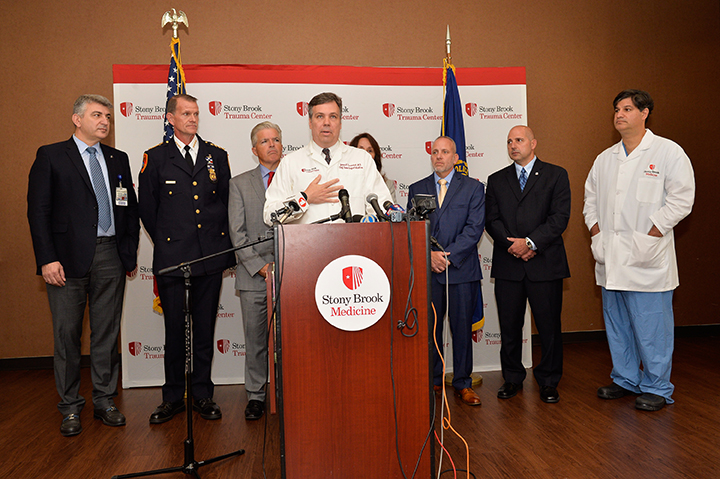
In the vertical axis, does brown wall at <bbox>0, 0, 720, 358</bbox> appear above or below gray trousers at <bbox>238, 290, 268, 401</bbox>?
above

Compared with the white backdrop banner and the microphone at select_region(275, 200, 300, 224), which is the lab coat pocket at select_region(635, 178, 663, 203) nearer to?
the white backdrop banner

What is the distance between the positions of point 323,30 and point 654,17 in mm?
3706

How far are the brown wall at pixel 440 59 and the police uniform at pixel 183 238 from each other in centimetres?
192

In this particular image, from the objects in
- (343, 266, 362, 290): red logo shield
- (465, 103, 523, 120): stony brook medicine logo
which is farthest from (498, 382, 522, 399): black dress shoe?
(465, 103, 523, 120): stony brook medicine logo

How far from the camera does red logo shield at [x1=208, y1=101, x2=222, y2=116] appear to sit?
439cm

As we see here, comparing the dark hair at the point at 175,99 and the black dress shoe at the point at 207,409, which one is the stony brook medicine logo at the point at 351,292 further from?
the dark hair at the point at 175,99

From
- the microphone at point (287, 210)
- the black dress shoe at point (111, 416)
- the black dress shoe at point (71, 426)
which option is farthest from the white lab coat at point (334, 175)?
the black dress shoe at point (71, 426)

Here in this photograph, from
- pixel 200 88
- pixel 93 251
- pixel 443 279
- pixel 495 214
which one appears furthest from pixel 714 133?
pixel 93 251

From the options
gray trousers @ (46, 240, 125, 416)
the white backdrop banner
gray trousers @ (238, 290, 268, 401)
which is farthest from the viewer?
the white backdrop banner

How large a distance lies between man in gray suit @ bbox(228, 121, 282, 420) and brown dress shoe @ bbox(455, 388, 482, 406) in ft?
4.73

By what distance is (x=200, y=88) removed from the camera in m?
4.38

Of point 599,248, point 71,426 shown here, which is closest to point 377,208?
point 599,248

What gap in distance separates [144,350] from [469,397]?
2748mm

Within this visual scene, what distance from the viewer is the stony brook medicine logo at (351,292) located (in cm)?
199
